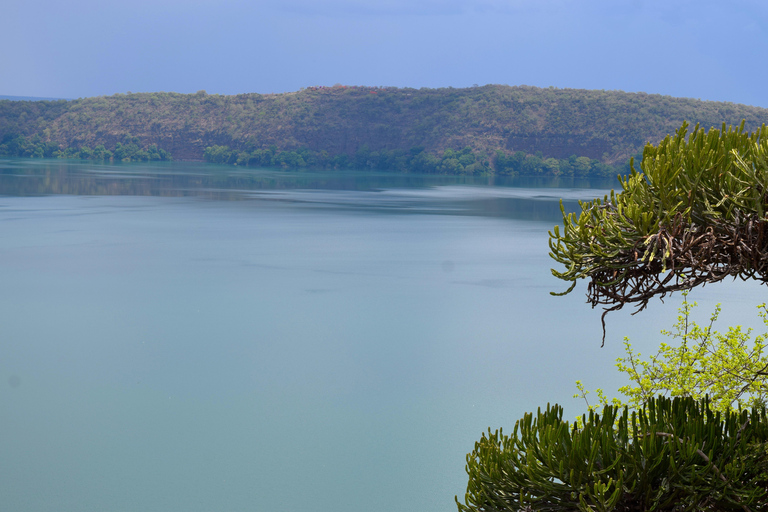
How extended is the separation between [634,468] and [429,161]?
6925cm

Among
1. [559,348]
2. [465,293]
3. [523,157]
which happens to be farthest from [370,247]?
[523,157]

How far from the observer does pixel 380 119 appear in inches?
3319

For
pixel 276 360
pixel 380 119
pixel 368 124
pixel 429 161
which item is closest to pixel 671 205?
pixel 276 360

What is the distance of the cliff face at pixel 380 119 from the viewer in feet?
244

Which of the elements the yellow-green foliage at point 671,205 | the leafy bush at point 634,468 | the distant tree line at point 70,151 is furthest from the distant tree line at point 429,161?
the yellow-green foliage at point 671,205

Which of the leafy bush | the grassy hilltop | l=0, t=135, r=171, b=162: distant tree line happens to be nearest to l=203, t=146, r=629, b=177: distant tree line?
the grassy hilltop

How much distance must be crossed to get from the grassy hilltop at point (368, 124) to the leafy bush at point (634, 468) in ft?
218

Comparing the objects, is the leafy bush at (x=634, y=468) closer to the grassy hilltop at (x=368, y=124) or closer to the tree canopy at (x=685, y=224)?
the tree canopy at (x=685, y=224)

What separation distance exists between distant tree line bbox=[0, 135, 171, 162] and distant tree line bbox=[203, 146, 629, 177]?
768cm

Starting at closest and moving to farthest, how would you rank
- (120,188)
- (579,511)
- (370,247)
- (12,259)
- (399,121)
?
1. (579,511)
2. (12,259)
3. (370,247)
4. (120,188)
5. (399,121)

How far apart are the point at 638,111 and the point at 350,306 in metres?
67.8

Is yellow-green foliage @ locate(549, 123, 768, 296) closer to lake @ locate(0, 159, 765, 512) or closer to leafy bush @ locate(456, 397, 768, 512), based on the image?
leafy bush @ locate(456, 397, 768, 512)

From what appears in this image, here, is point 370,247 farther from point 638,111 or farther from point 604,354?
point 638,111

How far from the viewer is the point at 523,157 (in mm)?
71438
